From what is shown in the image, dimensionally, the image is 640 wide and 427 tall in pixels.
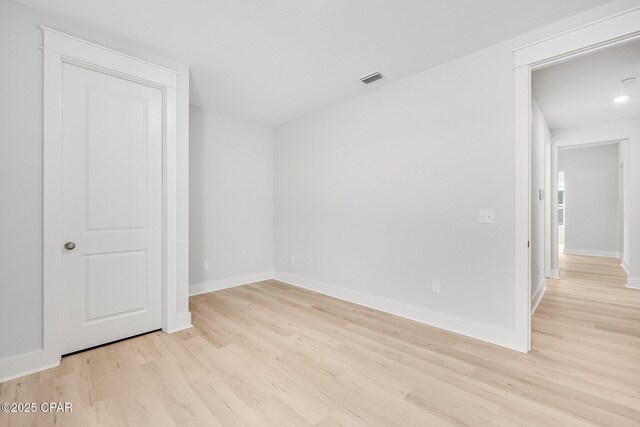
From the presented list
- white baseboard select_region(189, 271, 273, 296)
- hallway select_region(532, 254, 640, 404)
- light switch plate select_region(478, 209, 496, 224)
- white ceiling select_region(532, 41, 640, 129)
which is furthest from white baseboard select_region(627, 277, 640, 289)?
white baseboard select_region(189, 271, 273, 296)

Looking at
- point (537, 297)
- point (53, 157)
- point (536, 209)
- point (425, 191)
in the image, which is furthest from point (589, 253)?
point (53, 157)

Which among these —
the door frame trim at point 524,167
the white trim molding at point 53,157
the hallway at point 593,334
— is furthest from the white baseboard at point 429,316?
the white trim molding at point 53,157

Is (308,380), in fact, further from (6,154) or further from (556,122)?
(556,122)

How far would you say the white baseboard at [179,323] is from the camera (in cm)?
274

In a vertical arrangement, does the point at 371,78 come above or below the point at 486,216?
above

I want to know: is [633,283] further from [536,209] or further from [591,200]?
[591,200]

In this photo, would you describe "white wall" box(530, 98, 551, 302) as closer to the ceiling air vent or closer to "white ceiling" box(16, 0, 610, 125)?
"white ceiling" box(16, 0, 610, 125)

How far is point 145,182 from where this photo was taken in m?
2.68

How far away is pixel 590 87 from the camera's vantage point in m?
3.44

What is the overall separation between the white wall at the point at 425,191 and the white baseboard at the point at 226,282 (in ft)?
2.99

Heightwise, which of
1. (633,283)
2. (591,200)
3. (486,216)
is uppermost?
(591,200)

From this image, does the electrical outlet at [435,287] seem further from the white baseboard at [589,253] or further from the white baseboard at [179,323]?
the white baseboard at [589,253]

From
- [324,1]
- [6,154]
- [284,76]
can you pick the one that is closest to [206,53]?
[284,76]

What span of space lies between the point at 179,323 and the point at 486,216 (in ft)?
10.5
